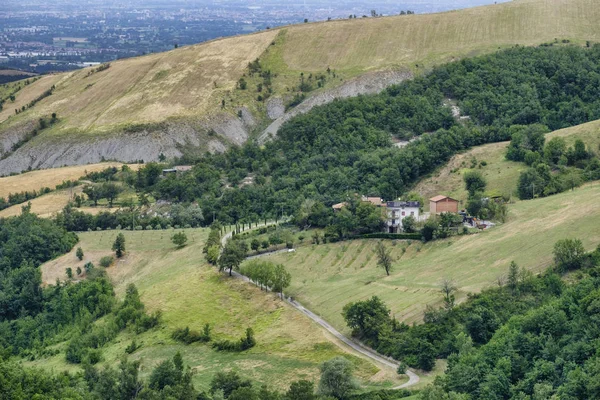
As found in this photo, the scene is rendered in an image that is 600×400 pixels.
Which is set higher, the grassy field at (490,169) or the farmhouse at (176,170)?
the grassy field at (490,169)

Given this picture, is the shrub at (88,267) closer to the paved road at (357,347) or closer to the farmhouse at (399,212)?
the paved road at (357,347)

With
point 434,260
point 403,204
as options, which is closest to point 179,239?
→ point 403,204

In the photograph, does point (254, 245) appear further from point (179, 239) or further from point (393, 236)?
point (393, 236)

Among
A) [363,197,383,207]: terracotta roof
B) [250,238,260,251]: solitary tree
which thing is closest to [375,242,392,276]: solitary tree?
[363,197,383,207]: terracotta roof

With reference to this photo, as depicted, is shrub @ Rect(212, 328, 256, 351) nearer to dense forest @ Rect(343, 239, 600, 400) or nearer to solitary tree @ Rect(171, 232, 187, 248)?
dense forest @ Rect(343, 239, 600, 400)

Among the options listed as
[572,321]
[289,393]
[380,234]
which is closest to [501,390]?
[572,321]

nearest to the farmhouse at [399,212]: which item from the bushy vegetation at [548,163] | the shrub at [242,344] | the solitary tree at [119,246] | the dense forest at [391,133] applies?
the bushy vegetation at [548,163]
